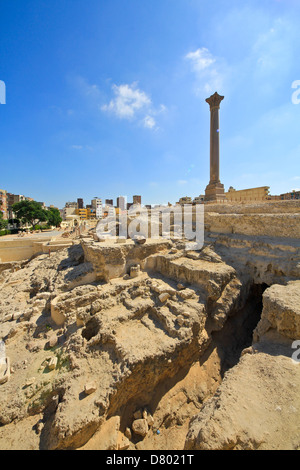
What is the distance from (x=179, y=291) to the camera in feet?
21.5

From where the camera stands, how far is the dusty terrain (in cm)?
327

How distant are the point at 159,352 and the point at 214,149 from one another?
51.2 feet

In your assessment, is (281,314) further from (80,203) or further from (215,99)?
(80,203)

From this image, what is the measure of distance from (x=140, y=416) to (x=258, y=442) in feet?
9.40

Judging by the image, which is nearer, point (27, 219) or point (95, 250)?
point (95, 250)

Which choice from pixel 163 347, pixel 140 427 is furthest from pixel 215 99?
pixel 140 427

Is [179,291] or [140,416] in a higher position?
[179,291]

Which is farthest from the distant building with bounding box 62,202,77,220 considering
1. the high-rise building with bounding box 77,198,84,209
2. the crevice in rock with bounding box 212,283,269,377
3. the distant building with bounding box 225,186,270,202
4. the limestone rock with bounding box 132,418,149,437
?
the limestone rock with bounding box 132,418,149,437

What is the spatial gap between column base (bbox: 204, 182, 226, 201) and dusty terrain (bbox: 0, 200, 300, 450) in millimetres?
6622

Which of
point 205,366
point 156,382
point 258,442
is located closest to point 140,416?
point 156,382

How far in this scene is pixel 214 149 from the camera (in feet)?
50.1

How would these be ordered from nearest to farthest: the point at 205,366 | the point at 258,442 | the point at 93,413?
the point at 258,442 < the point at 93,413 < the point at 205,366

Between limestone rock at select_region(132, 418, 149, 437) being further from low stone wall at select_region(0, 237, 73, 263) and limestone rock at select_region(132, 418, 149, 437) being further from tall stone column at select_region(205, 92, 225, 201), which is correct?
tall stone column at select_region(205, 92, 225, 201)

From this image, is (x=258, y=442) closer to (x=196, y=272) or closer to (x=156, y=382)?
(x=156, y=382)
